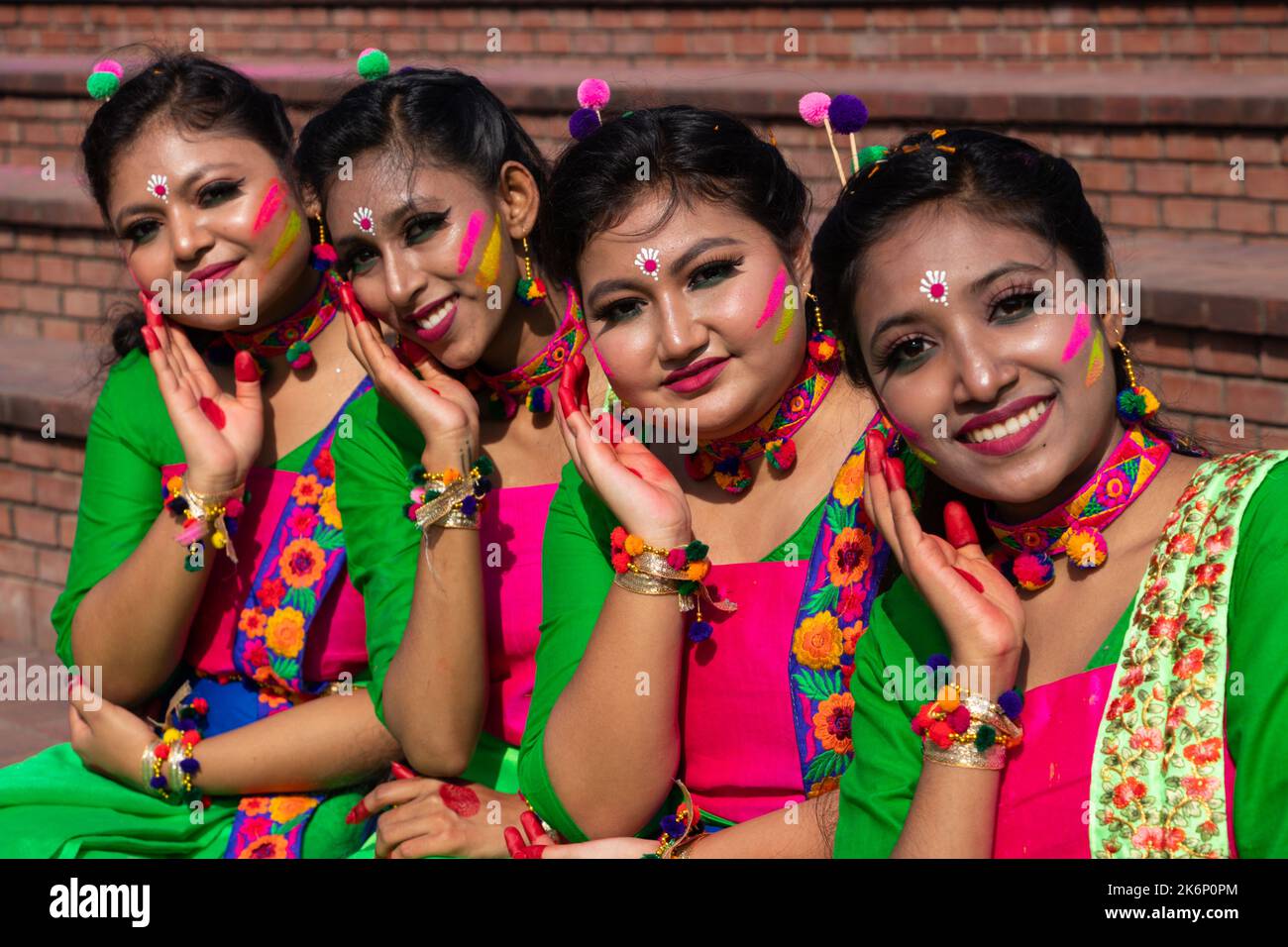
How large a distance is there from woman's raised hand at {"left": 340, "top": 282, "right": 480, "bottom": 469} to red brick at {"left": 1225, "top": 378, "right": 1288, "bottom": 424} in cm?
205

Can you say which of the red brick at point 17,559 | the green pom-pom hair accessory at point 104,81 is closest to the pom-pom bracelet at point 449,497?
the green pom-pom hair accessory at point 104,81

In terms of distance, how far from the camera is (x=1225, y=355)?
13.3ft

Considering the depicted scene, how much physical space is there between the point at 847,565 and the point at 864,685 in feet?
0.80

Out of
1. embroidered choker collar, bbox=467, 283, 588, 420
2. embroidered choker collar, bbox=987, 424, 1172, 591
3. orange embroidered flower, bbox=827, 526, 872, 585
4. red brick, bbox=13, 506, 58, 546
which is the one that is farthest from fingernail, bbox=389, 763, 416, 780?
red brick, bbox=13, 506, 58, 546

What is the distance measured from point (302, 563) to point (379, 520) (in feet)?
0.98

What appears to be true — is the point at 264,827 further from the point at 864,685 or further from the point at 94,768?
the point at 864,685

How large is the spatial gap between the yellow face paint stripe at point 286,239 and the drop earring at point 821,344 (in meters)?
1.26

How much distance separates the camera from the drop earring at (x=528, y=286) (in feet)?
10.2

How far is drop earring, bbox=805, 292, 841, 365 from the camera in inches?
104

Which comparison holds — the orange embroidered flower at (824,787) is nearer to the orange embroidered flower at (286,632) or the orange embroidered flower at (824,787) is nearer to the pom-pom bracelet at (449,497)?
the pom-pom bracelet at (449,497)
